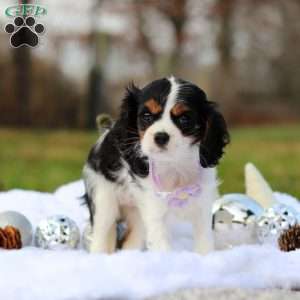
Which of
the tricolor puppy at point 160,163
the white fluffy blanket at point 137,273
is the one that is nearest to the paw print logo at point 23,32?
the tricolor puppy at point 160,163

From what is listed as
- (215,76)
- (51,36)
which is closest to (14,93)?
(51,36)

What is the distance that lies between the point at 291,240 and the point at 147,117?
96 centimetres

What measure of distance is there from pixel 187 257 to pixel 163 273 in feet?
0.46

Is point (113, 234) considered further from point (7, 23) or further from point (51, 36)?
point (51, 36)

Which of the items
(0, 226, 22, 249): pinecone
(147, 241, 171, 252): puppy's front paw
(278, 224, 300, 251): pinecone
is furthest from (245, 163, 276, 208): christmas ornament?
(0, 226, 22, 249): pinecone

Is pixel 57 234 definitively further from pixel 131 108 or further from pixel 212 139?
pixel 212 139

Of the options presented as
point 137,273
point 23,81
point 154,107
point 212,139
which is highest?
point 23,81

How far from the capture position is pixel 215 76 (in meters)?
6.15

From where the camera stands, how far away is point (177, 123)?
2.59 m

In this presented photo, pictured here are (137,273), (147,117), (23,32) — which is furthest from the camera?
(23,32)

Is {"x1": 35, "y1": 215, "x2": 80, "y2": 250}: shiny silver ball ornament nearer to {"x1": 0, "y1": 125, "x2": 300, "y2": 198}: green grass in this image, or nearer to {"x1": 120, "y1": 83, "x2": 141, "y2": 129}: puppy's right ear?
{"x1": 120, "y1": 83, "x2": 141, "y2": 129}: puppy's right ear

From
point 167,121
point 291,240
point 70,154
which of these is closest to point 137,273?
point 167,121

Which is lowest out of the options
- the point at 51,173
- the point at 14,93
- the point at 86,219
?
the point at 86,219

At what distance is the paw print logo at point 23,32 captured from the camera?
179 inches
